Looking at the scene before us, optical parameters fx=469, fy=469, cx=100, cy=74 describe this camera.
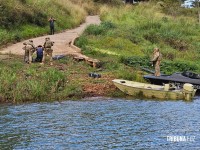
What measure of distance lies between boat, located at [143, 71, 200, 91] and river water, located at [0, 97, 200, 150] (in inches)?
110

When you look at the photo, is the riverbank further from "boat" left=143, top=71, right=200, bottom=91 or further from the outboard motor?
the outboard motor

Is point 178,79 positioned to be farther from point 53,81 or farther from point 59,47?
point 59,47

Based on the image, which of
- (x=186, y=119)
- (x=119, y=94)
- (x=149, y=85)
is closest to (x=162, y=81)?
(x=149, y=85)

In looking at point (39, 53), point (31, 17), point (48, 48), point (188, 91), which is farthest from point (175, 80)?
point (31, 17)

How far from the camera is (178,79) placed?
27.7m

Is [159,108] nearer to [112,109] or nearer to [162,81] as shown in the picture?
[112,109]

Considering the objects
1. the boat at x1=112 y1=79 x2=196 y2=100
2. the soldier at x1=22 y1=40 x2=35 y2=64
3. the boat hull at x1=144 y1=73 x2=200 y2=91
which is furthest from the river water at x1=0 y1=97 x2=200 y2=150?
the soldier at x1=22 y1=40 x2=35 y2=64

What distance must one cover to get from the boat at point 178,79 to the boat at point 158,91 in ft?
4.43

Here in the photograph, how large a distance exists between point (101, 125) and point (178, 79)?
9.86m

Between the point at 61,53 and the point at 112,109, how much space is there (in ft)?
41.2

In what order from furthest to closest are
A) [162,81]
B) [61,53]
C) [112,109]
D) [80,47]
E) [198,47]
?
[198,47] < [80,47] < [61,53] < [162,81] < [112,109]

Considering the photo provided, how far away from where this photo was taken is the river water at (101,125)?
16.6m

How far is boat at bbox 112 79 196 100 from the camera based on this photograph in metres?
25.2

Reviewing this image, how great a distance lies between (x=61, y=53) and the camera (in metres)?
34.0
